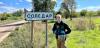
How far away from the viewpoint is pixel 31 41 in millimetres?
11711

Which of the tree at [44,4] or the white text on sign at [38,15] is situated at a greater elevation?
the white text on sign at [38,15]

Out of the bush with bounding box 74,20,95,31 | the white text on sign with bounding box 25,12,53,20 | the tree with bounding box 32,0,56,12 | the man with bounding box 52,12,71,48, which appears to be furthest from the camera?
the tree with bounding box 32,0,56,12

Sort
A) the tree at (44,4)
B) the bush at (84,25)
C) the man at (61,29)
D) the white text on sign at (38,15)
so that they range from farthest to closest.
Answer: the tree at (44,4), the bush at (84,25), the white text on sign at (38,15), the man at (61,29)

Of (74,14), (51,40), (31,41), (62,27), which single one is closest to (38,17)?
(31,41)

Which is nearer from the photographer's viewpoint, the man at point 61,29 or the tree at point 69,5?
the man at point 61,29

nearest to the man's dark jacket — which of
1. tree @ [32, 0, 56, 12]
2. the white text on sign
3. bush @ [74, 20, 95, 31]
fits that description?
the white text on sign

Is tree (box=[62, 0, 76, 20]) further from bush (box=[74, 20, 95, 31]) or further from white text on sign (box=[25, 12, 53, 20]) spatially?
white text on sign (box=[25, 12, 53, 20])

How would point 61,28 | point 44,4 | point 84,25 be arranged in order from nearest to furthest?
point 61,28
point 84,25
point 44,4

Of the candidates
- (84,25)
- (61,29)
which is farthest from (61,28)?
(84,25)

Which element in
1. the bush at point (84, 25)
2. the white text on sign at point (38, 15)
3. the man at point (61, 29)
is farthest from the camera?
the bush at point (84, 25)

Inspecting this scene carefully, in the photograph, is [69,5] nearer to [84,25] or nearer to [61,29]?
[84,25]

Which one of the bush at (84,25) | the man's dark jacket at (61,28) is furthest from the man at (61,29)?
the bush at (84,25)

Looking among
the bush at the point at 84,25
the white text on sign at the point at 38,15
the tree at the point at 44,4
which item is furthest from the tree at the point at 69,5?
the white text on sign at the point at 38,15

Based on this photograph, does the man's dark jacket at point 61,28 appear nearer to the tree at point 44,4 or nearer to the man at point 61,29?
the man at point 61,29
